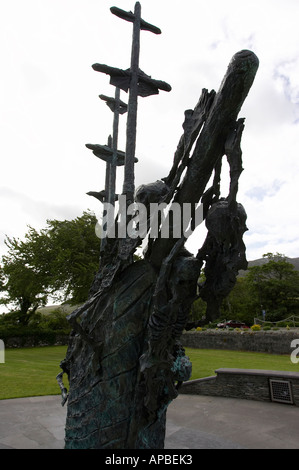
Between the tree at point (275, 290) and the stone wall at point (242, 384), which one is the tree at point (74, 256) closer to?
the stone wall at point (242, 384)

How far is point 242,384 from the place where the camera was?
8641 mm

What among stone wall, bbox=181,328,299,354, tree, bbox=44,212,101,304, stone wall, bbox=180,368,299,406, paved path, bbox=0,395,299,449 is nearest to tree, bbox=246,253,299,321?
stone wall, bbox=181,328,299,354

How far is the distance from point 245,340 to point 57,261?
43.4ft

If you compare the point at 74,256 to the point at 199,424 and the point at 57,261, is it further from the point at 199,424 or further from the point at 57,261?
the point at 199,424

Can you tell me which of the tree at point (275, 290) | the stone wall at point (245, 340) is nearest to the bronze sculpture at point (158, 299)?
the stone wall at point (245, 340)

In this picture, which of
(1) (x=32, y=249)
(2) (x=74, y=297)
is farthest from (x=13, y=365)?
(1) (x=32, y=249)

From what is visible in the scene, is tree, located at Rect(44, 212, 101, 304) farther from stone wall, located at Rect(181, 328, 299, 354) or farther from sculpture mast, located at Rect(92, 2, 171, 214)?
sculpture mast, located at Rect(92, 2, 171, 214)

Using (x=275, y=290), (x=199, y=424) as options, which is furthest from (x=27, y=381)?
(x=275, y=290)

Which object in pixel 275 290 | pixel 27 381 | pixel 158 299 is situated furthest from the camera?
pixel 275 290

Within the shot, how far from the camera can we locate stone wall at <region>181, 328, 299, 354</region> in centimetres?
1983

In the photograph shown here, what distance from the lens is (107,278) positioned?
4.00 metres

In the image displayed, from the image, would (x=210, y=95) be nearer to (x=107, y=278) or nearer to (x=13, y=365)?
(x=107, y=278)

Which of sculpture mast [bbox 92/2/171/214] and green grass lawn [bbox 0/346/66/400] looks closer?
sculpture mast [bbox 92/2/171/214]

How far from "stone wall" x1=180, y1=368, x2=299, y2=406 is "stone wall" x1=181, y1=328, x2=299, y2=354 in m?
12.2
